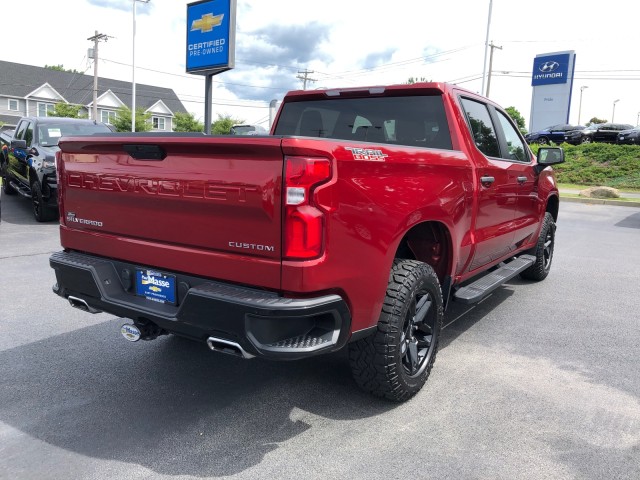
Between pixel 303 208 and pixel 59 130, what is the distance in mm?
9888

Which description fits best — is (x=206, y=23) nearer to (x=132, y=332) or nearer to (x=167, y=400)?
(x=132, y=332)

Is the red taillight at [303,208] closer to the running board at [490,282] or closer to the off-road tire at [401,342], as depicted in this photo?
the off-road tire at [401,342]

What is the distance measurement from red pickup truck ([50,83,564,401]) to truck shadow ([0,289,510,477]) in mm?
438

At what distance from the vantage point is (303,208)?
2398 millimetres

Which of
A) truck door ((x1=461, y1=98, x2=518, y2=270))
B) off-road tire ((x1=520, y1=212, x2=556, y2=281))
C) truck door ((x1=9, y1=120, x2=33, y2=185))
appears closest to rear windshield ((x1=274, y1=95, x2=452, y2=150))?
truck door ((x1=461, y1=98, x2=518, y2=270))

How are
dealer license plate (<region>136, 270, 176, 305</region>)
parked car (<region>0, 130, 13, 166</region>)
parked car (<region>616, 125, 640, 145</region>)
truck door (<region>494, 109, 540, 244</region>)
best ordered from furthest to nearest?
1. parked car (<region>616, 125, 640, 145</region>)
2. parked car (<region>0, 130, 13, 166</region>)
3. truck door (<region>494, 109, 540, 244</region>)
4. dealer license plate (<region>136, 270, 176, 305</region>)

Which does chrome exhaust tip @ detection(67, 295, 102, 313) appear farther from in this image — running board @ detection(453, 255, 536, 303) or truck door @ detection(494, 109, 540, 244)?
truck door @ detection(494, 109, 540, 244)

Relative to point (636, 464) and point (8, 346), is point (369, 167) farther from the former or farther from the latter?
point (8, 346)

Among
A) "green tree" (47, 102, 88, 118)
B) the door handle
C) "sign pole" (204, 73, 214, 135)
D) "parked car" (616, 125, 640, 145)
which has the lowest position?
the door handle

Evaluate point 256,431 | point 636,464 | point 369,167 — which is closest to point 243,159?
point 369,167

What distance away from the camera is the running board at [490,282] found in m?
3.95

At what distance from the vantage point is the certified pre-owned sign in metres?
40.8

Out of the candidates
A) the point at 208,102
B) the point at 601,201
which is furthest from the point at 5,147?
the point at 601,201

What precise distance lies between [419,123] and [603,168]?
22.5 metres
